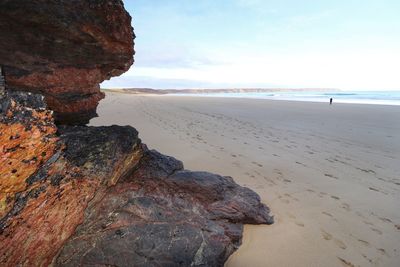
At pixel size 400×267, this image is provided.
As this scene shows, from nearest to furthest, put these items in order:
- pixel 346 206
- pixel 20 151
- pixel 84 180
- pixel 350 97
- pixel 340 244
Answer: pixel 20 151, pixel 84 180, pixel 340 244, pixel 346 206, pixel 350 97

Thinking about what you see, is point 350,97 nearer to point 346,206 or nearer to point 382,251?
point 346,206

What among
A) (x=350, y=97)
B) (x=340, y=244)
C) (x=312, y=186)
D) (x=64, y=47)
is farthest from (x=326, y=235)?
(x=350, y=97)

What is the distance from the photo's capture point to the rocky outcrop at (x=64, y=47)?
3.49 m

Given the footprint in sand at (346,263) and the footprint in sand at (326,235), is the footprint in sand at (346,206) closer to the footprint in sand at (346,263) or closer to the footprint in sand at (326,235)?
the footprint in sand at (326,235)

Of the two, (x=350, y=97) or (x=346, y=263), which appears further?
(x=350, y=97)

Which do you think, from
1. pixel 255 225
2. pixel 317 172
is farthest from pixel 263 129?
pixel 255 225

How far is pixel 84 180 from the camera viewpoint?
3.47 metres

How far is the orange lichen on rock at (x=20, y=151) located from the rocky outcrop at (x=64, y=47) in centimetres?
132

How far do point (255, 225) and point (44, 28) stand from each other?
428cm

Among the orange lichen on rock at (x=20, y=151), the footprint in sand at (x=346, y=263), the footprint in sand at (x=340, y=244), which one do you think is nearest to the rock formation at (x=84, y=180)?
the orange lichen on rock at (x=20, y=151)

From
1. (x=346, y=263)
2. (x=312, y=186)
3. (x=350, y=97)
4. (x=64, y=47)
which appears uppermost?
(x=64, y=47)

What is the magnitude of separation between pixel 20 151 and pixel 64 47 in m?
1.86

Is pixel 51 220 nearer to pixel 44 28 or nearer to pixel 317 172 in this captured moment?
pixel 44 28

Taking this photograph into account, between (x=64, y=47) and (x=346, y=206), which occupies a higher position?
(x=64, y=47)
